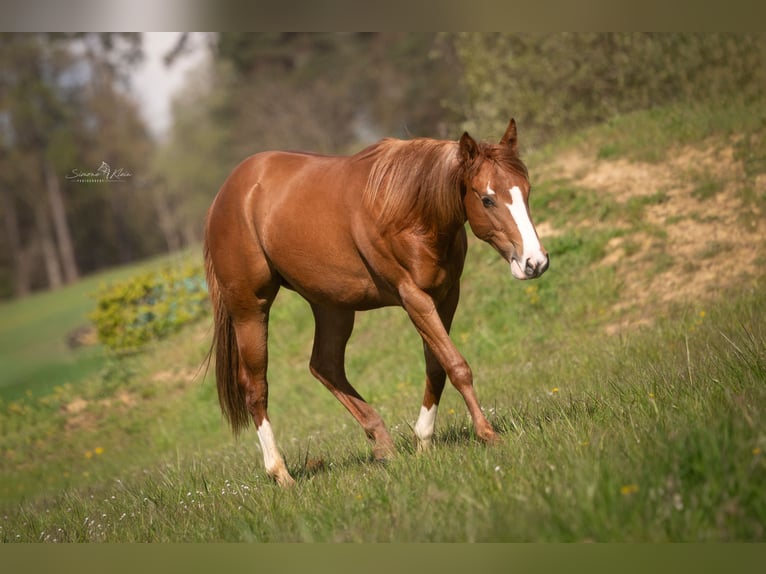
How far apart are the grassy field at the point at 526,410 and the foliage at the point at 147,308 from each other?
577 millimetres

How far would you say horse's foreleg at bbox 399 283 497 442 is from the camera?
496 cm

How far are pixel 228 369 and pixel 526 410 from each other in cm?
228

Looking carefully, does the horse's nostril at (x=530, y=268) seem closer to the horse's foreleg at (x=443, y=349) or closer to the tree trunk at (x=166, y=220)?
the horse's foreleg at (x=443, y=349)

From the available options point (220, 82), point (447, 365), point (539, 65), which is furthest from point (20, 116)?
point (447, 365)

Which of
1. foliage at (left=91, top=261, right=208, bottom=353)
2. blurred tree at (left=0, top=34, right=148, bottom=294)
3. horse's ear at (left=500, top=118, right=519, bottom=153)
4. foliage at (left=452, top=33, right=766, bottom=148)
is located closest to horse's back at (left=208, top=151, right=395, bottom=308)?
horse's ear at (left=500, top=118, right=519, bottom=153)

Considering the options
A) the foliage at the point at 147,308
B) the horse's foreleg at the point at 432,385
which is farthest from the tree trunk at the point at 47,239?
the horse's foreleg at the point at 432,385

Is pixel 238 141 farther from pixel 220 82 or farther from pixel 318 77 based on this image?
pixel 318 77

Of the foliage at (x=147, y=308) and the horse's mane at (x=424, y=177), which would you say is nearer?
the horse's mane at (x=424, y=177)

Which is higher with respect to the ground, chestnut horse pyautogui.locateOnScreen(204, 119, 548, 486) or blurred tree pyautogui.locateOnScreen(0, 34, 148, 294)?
blurred tree pyautogui.locateOnScreen(0, 34, 148, 294)

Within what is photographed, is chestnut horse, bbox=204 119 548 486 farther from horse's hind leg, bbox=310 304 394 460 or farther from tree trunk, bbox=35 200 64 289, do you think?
tree trunk, bbox=35 200 64 289

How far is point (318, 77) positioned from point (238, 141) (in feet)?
19.0

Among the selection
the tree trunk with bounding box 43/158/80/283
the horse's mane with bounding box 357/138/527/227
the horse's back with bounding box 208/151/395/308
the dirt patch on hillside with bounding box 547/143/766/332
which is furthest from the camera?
the tree trunk with bounding box 43/158/80/283

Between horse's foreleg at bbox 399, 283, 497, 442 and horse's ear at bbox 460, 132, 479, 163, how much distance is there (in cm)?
88

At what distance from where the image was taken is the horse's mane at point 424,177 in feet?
16.0
